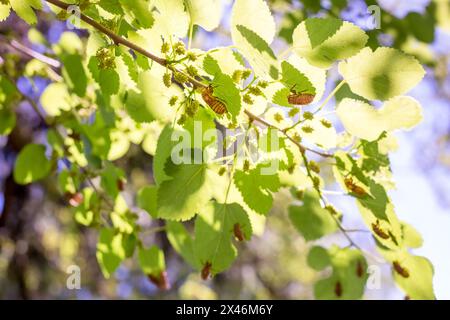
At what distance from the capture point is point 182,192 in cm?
94

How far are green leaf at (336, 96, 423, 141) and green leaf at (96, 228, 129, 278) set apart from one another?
0.69 m

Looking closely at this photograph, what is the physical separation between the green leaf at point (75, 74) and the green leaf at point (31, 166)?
0.30m

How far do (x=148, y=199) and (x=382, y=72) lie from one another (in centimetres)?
78

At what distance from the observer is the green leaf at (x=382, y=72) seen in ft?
2.79

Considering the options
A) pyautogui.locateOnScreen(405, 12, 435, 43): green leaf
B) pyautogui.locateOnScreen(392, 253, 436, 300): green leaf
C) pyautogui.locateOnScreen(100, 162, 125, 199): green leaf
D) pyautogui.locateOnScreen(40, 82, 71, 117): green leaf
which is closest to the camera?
pyautogui.locateOnScreen(392, 253, 436, 300): green leaf

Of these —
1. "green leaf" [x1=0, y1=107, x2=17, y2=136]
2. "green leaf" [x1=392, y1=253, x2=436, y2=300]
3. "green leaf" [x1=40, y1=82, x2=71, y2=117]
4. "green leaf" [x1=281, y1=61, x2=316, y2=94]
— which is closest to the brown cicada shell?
"green leaf" [x1=281, y1=61, x2=316, y2=94]

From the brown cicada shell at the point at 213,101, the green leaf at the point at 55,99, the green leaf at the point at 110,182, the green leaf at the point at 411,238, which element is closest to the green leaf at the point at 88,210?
the green leaf at the point at 110,182

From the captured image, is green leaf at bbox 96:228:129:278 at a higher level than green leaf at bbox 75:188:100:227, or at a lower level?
lower

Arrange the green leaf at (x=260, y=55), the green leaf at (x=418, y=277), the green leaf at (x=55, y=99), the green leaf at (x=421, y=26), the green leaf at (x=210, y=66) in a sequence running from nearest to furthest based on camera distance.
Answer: the green leaf at (x=260, y=55), the green leaf at (x=210, y=66), the green leaf at (x=418, y=277), the green leaf at (x=55, y=99), the green leaf at (x=421, y=26)

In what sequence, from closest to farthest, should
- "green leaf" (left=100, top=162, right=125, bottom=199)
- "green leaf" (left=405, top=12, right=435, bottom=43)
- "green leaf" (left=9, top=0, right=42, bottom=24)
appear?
1. "green leaf" (left=9, top=0, right=42, bottom=24)
2. "green leaf" (left=100, top=162, right=125, bottom=199)
3. "green leaf" (left=405, top=12, right=435, bottom=43)

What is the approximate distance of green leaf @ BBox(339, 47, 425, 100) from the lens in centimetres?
85

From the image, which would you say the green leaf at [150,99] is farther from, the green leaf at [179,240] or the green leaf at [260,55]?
the green leaf at [179,240]

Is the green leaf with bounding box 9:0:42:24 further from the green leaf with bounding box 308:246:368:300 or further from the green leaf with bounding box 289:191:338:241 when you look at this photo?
the green leaf with bounding box 308:246:368:300
